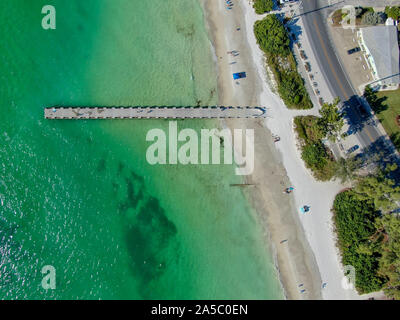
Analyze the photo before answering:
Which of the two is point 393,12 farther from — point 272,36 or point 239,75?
point 239,75

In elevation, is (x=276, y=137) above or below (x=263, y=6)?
below

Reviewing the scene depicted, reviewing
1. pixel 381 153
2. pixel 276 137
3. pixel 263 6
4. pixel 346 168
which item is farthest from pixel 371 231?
pixel 263 6

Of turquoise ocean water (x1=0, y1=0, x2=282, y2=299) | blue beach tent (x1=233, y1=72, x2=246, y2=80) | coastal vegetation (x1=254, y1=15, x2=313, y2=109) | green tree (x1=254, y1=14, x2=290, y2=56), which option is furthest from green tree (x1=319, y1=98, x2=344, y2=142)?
turquoise ocean water (x1=0, y1=0, x2=282, y2=299)

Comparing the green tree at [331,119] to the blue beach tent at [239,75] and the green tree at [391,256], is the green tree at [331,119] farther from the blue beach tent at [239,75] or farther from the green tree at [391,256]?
the green tree at [391,256]

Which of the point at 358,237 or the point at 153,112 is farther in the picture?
the point at 153,112
